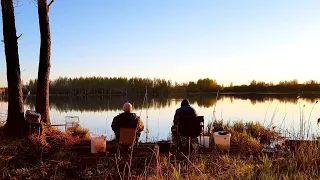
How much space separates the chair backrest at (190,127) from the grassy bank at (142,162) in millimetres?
552

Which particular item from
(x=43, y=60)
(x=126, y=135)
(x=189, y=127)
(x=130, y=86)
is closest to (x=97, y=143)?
(x=126, y=135)

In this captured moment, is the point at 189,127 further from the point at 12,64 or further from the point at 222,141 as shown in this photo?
the point at 12,64

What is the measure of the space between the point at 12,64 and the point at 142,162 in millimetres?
3391

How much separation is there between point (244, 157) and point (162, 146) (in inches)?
57.3

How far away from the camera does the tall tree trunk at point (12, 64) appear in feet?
23.0

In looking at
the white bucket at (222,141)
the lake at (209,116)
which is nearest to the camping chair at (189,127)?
the white bucket at (222,141)

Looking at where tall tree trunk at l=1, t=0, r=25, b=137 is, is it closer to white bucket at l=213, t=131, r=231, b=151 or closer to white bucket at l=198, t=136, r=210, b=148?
white bucket at l=198, t=136, r=210, b=148

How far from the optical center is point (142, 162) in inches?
217

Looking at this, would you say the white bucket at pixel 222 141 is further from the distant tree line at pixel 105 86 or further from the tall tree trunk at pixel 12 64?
the distant tree line at pixel 105 86

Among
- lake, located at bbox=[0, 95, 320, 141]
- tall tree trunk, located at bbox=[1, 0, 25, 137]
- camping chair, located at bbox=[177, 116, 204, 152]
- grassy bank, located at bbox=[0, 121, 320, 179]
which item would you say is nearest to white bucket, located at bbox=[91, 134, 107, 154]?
grassy bank, located at bbox=[0, 121, 320, 179]

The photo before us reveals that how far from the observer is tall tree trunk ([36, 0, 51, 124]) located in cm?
779

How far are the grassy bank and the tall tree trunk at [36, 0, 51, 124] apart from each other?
0.66 metres

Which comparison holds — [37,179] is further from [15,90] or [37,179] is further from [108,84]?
[108,84]

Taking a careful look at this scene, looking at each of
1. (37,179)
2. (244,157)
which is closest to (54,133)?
(37,179)
